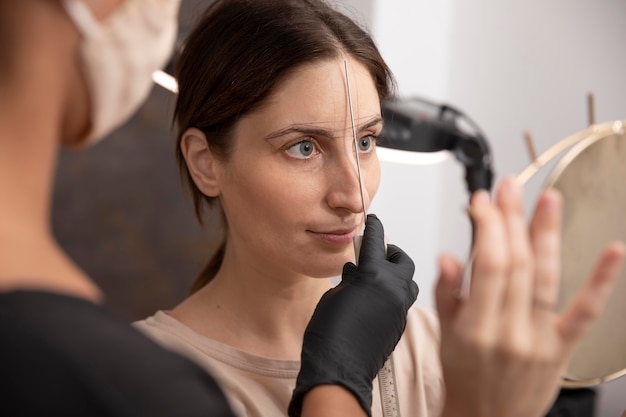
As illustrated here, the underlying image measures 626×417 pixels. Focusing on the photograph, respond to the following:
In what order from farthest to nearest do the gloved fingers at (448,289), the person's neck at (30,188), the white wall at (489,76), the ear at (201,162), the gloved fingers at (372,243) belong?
the white wall at (489,76) → the ear at (201,162) → the gloved fingers at (372,243) → the gloved fingers at (448,289) → the person's neck at (30,188)

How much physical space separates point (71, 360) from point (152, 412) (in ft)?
0.21

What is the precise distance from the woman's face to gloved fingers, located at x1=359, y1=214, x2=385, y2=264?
0.11m

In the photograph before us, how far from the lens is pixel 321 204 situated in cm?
122

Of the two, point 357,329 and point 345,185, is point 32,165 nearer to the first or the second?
point 357,329

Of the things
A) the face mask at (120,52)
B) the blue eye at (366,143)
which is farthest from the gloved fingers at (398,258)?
the face mask at (120,52)

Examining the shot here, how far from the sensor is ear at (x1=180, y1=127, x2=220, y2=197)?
1318 millimetres

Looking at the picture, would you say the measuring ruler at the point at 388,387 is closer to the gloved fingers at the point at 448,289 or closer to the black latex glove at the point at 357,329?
the black latex glove at the point at 357,329

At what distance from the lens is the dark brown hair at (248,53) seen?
124 cm

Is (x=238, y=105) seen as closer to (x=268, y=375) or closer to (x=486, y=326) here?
(x=268, y=375)

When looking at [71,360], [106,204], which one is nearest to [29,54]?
[71,360]

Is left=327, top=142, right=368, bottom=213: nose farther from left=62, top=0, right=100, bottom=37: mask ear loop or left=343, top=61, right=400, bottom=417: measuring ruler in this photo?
left=62, top=0, right=100, bottom=37: mask ear loop

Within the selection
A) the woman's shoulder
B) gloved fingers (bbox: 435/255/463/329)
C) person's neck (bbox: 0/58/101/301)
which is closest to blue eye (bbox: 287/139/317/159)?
the woman's shoulder

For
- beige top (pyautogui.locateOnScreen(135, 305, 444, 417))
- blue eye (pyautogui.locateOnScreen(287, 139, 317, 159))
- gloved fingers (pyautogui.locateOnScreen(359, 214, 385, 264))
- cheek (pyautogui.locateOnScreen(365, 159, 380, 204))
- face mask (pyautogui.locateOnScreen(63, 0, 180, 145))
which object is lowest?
beige top (pyautogui.locateOnScreen(135, 305, 444, 417))

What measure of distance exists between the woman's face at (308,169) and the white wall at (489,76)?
1.09 metres
